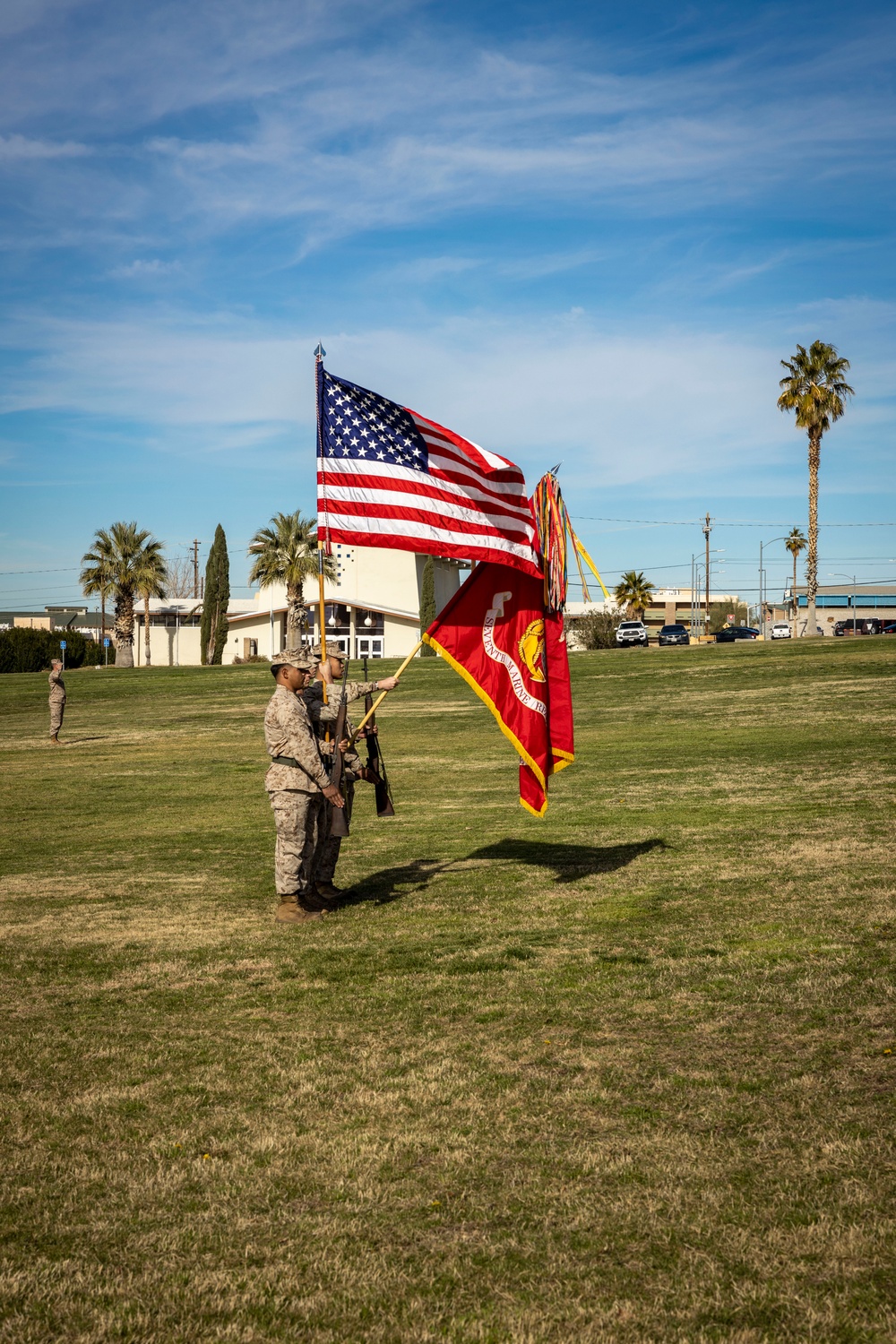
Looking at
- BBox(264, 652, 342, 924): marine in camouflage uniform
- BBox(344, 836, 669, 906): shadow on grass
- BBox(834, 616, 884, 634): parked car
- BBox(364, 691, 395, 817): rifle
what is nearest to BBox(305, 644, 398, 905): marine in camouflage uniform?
BBox(364, 691, 395, 817): rifle

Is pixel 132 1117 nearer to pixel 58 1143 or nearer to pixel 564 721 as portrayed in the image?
pixel 58 1143

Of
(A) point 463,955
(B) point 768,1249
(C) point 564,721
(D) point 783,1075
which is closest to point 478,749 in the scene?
(C) point 564,721

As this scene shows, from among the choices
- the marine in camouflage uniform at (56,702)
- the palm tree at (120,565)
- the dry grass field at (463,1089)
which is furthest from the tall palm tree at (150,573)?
the dry grass field at (463,1089)

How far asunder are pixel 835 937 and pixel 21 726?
32.6 meters

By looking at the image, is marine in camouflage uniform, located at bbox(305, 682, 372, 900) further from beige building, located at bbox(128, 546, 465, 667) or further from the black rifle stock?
beige building, located at bbox(128, 546, 465, 667)

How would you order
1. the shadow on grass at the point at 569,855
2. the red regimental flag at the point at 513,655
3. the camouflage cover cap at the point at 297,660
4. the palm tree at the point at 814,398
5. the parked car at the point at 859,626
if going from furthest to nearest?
1. the parked car at the point at 859,626
2. the palm tree at the point at 814,398
3. the shadow on grass at the point at 569,855
4. the red regimental flag at the point at 513,655
5. the camouflage cover cap at the point at 297,660

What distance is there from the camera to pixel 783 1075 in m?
5.80

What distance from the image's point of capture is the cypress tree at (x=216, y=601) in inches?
2869

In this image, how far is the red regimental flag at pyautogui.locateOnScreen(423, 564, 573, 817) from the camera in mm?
10648

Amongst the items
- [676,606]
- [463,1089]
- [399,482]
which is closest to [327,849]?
[399,482]

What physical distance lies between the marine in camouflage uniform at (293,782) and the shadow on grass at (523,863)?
103 cm

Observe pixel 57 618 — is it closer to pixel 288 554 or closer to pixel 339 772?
pixel 288 554

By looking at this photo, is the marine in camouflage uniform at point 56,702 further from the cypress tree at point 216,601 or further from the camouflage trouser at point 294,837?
the cypress tree at point 216,601

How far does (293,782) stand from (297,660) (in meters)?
1.01
